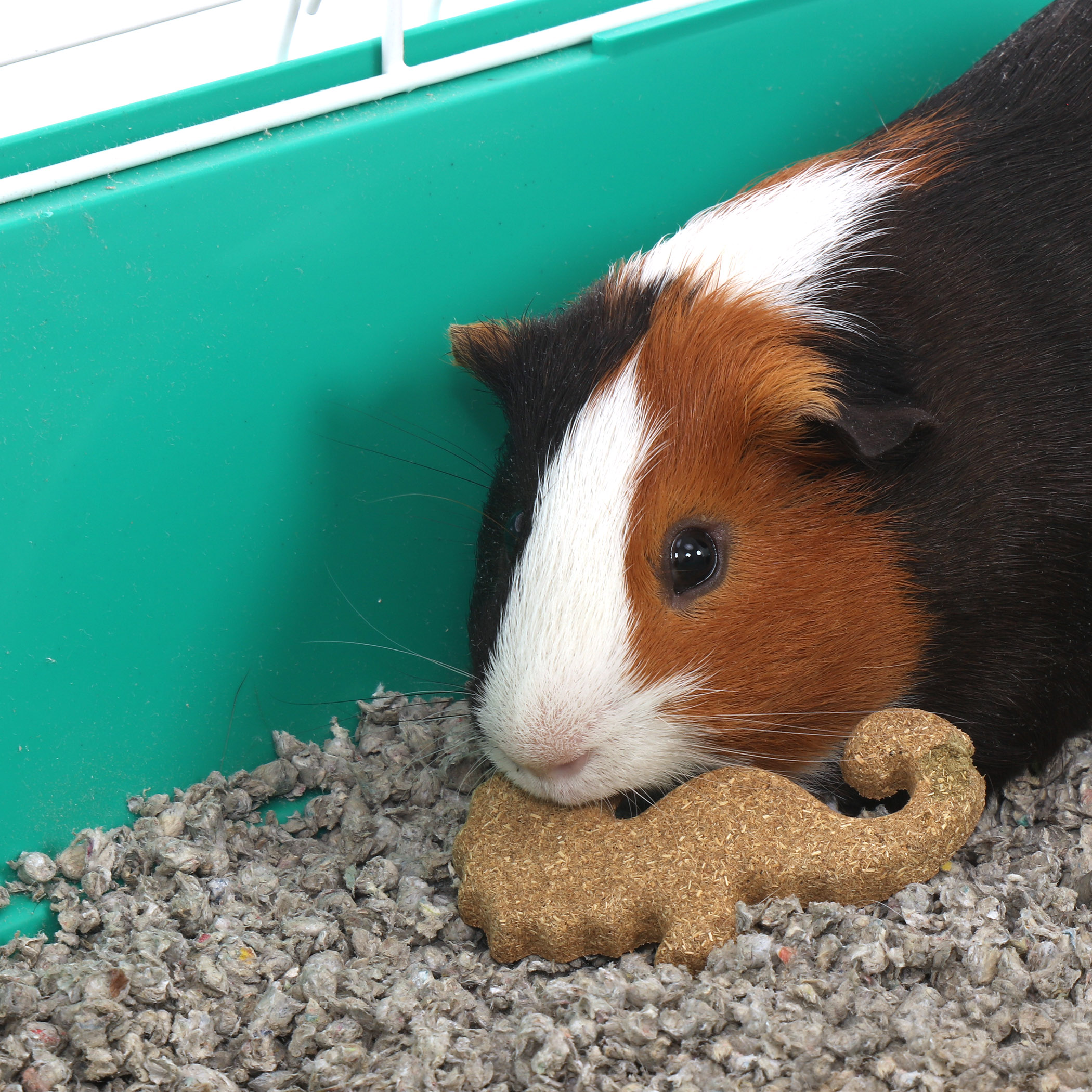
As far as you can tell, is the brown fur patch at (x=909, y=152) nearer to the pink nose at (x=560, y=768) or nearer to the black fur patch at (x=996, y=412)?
the black fur patch at (x=996, y=412)

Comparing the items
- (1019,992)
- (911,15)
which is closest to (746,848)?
(1019,992)

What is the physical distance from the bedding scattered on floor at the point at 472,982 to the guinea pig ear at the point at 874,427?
1.78 ft

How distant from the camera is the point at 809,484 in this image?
151cm

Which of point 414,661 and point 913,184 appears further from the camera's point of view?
point 414,661

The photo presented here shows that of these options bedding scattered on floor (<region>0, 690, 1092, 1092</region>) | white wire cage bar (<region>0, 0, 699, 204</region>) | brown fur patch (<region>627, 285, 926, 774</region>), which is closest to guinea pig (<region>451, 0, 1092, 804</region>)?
brown fur patch (<region>627, 285, 926, 774</region>)

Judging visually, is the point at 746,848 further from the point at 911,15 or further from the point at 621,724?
the point at 911,15

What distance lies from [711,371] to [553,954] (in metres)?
0.75

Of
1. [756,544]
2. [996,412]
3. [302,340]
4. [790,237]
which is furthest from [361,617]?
[996,412]

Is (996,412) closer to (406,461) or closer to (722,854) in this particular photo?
(722,854)

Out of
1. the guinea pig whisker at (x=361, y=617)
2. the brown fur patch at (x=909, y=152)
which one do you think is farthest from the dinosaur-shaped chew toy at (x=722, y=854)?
the brown fur patch at (x=909, y=152)

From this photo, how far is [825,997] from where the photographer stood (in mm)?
1350

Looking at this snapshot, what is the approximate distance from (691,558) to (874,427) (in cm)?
26

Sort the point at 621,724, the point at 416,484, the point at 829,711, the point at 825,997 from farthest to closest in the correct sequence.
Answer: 1. the point at 416,484
2. the point at 829,711
3. the point at 621,724
4. the point at 825,997

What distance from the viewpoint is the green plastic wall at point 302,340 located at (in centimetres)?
169
